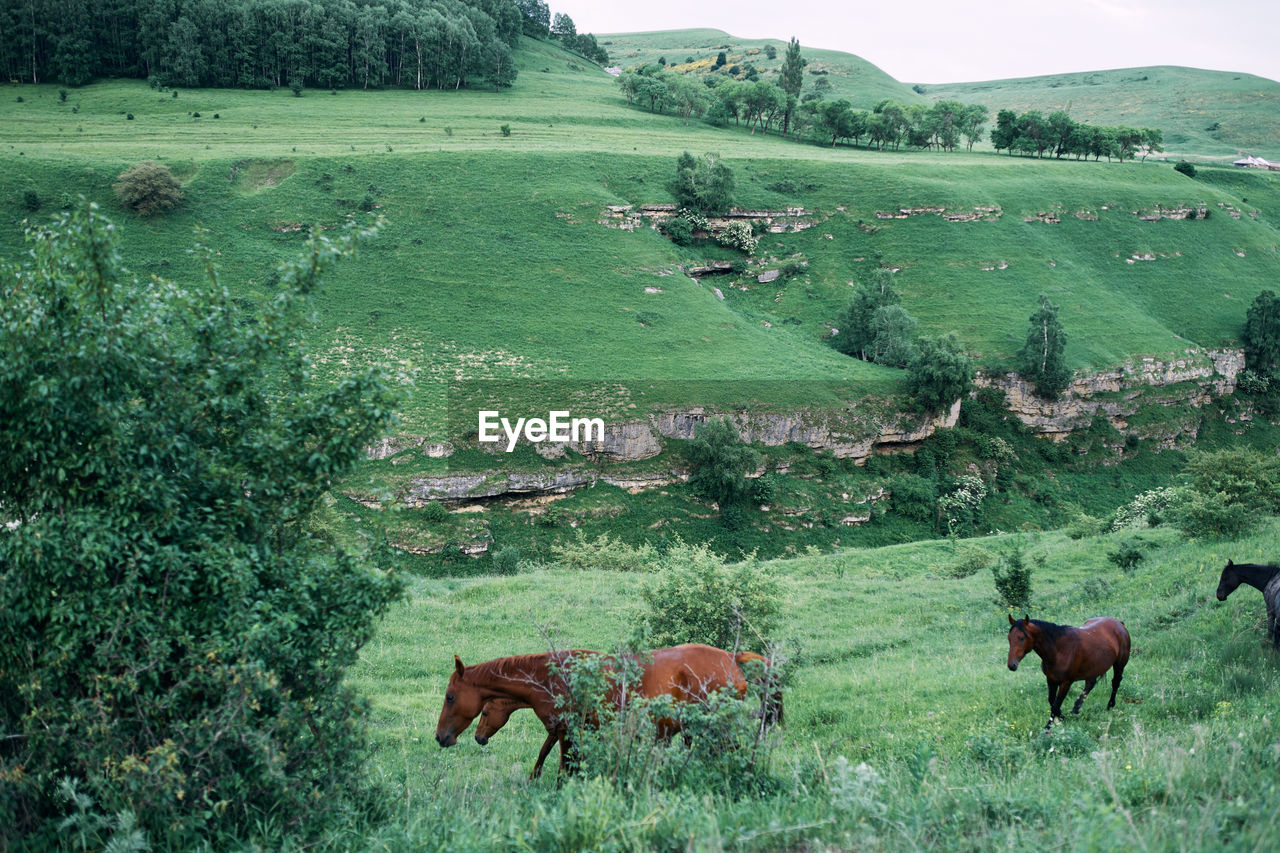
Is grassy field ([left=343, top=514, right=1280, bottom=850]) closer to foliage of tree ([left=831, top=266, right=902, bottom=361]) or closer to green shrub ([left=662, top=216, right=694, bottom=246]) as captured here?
foliage of tree ([left=831, top=266, right=902, bottom=361])

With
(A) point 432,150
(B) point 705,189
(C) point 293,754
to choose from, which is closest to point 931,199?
(B) point 705,189

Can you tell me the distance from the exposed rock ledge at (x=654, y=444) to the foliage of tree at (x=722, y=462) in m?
1.66

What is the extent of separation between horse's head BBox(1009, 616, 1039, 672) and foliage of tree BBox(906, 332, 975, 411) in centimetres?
4760

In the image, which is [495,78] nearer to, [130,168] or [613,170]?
[613,170]

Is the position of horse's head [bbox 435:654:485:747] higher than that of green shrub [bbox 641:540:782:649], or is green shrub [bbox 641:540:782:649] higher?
horse's head [bbox 435:654:485:747]

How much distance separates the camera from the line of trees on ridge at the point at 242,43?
92.5 m

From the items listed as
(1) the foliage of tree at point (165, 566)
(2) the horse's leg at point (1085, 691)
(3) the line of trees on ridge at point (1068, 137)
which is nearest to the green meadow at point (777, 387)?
(2) the horse's leg at point (1085, 691)

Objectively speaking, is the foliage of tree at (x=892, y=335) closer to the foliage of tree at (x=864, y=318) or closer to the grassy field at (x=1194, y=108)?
the foliage of tree at (x=864, y=318)

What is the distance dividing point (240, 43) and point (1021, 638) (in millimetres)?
121696

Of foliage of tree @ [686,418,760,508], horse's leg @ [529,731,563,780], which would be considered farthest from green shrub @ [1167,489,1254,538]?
foliage of tree @ [686,418,760,508]

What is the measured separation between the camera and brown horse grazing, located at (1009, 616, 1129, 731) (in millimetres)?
9969

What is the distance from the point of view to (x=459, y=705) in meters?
8.70

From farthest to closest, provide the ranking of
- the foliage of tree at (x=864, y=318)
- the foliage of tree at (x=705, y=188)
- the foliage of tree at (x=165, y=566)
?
the foliage of tree at (x=705, y=188) → the foliage of tree at (x=864, y=318) → the foliage of tree at (x=165, y=566)

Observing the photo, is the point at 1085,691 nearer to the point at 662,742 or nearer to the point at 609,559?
the point at 662,742
